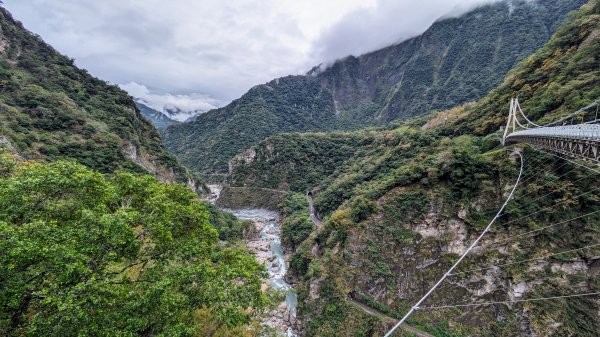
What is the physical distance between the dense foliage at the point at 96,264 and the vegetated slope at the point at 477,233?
2571cm

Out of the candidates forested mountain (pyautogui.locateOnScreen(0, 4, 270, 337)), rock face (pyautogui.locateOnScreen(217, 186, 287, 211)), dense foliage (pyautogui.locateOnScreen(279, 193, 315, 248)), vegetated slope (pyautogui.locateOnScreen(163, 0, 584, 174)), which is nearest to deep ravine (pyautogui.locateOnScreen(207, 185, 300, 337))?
rock face (pyautogui.locateOnScreen(217, 186, 287, 211))

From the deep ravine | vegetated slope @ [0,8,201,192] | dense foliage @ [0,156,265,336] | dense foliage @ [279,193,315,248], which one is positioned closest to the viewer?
dense foliage @ [0,156,265,336]

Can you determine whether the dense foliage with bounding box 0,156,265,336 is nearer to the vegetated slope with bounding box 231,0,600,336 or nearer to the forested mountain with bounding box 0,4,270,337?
the forested mountain with bounding box 0,4,270,337

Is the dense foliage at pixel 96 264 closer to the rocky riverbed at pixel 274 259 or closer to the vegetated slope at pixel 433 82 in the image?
the rocky riverbed at pixel 274 259

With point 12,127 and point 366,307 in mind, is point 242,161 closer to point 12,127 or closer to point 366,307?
point 12,127

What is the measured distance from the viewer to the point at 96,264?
25.3ft

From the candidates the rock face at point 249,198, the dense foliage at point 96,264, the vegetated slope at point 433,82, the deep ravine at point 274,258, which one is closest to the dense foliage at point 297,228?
the deep ravine at point 274,258

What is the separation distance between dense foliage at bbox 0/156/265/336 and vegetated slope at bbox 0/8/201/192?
33.9 metres

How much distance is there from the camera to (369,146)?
86812 mm

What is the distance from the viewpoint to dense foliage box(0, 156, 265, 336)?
650cm

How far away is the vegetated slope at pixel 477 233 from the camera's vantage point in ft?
78.0

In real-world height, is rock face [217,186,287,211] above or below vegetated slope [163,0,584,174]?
below

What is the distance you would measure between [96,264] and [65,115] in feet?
166

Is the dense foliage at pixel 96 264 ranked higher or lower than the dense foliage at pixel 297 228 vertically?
higher
